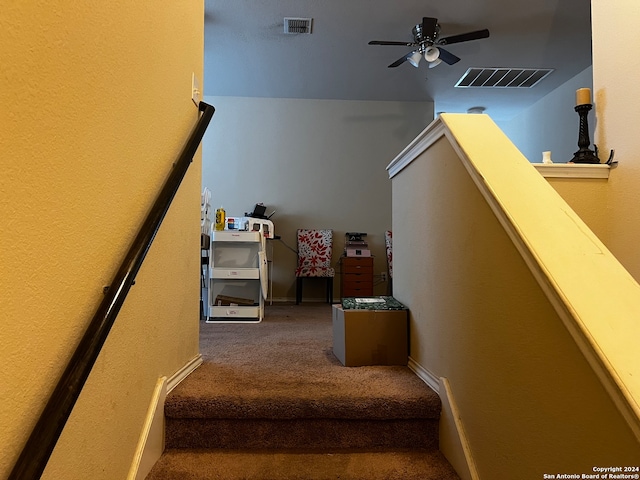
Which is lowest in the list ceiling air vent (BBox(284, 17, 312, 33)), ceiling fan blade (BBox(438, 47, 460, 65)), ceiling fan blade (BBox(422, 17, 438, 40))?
ceiling fan blade (BBox(438, 47, 460, 65))

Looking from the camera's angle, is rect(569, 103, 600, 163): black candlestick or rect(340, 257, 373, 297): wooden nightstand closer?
rect(569, 103, 600, 163): black candlestick

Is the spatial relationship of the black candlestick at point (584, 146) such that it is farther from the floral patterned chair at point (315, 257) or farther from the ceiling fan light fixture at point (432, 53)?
the floral patterned chair at point (315, 257)

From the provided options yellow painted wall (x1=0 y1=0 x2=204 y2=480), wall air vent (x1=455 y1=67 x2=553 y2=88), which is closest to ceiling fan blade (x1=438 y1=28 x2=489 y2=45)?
wall air vent (x1=455 y1=67 x2=553 y2=88)

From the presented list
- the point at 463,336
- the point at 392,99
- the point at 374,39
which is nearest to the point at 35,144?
the point at 463,336

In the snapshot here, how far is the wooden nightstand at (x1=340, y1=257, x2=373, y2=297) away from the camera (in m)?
5.09

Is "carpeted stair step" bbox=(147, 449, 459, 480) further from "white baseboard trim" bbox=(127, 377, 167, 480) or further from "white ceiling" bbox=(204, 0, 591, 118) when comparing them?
"white ceiling" bbox=(204, 0, 591, 118)

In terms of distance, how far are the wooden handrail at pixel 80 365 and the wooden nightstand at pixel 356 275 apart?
3.99 m

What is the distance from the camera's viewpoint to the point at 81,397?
859mm

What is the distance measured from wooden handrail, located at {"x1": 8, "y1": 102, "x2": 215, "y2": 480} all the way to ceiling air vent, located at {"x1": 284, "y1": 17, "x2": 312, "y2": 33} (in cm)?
319

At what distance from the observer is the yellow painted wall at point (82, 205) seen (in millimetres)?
665

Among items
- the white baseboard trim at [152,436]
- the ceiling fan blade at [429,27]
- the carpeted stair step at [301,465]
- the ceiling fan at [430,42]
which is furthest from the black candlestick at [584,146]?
the white baseboard trim at [152,436]

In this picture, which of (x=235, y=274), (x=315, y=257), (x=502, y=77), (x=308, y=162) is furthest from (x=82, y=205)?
(x=502, y=77)

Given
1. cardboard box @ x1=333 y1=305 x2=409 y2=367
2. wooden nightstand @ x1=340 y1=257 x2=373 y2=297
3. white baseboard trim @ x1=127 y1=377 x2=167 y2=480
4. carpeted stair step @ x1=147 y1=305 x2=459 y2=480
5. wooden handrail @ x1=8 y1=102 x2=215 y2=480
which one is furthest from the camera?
wooden nightstand @ x1=340 y1=257 x2=373 y2=297

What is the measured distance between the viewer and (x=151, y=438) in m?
1.24
